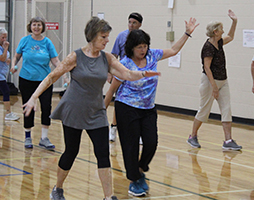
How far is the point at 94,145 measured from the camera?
11.9 ft

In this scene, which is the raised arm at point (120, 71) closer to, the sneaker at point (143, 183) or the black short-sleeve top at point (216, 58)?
the sneaker at point (143, 183)

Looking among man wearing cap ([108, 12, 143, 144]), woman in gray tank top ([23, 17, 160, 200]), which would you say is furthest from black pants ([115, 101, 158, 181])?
man wearing cap ([108, 12, 143, 144])

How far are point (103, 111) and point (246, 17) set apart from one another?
18.3 ft

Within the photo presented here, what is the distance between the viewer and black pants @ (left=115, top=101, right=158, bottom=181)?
404 cm

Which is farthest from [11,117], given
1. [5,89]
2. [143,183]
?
[143,183]

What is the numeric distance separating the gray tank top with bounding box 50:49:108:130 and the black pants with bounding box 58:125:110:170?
57 millimetres

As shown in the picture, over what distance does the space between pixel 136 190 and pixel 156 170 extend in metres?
0.99

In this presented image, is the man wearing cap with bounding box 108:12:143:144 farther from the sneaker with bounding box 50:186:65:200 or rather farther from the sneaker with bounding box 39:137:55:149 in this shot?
the sneaker with bounding box 50:186:65:200

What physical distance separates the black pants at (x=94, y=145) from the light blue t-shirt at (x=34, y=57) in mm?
2266

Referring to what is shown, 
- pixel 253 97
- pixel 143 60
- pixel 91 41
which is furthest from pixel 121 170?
pixel 253 97

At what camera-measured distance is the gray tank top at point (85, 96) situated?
355 centimetres

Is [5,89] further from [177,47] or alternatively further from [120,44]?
[177,47]

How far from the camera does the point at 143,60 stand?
410cm

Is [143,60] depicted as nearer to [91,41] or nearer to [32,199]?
[91,41]
